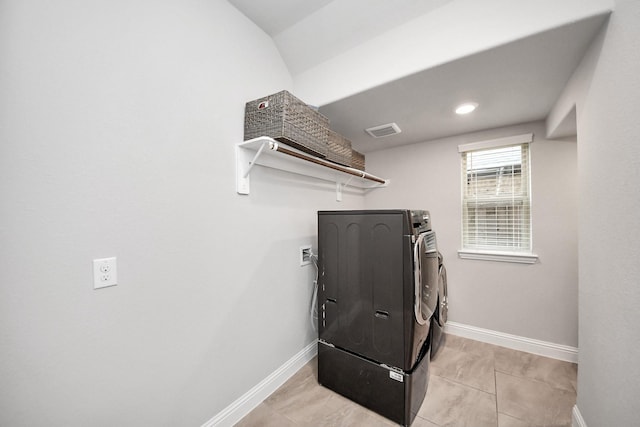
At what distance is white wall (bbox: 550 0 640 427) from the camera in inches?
38.3

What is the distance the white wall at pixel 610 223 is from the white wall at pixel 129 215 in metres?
1.83

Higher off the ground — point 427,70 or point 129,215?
point 427,70

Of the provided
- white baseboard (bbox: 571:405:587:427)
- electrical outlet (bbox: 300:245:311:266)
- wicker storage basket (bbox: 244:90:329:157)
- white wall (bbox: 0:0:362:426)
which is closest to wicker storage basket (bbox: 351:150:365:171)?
wicker storage basket (bbox: 244:90:329:157)

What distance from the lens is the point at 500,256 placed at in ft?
8.06

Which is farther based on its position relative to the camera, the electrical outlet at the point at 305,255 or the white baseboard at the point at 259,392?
the electrical outlet at the point at 305,255

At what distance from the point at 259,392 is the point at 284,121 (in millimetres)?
1815

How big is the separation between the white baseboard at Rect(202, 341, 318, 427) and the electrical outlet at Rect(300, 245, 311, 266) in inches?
29.9

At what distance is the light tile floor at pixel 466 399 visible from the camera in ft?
5.05

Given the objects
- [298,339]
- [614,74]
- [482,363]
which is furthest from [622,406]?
[298,339]

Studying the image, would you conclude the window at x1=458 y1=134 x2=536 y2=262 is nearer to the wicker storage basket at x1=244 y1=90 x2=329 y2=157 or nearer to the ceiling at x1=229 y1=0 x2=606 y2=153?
the ceiling at x1=229 y1=0 x2=606 y2=153

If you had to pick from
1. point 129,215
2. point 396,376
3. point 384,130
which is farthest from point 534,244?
point 129,215

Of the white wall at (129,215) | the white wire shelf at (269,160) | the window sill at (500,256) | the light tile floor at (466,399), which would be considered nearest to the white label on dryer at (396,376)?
the light tile floor at (466,399)

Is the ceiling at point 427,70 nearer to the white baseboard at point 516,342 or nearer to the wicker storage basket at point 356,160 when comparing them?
the wicker storage basket at point 356,160

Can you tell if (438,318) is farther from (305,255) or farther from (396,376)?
(305,255)
